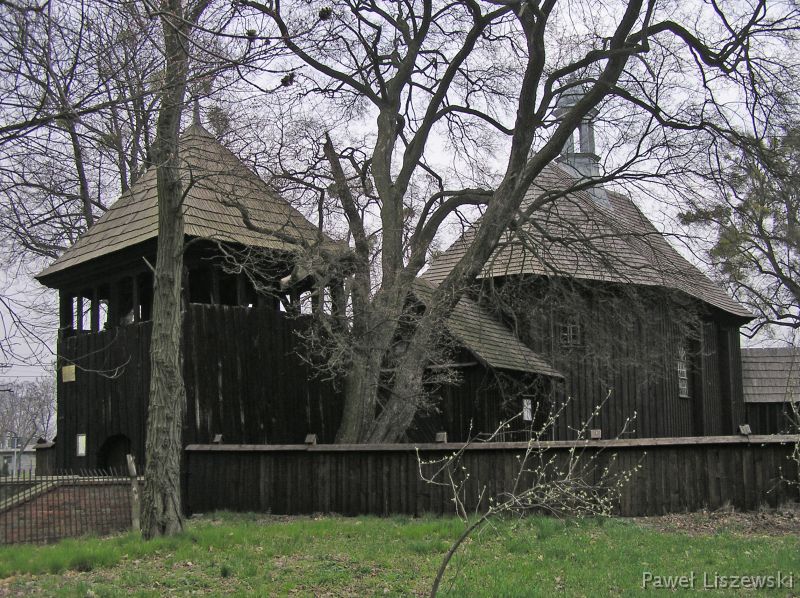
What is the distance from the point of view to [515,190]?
55.3 ft

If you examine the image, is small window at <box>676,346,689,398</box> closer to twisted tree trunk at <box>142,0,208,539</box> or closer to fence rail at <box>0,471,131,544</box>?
fence rail at <box>0,471,131,544</box>

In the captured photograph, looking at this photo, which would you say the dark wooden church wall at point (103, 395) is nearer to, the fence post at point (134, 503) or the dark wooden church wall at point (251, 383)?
the dark wooden church wall at point (251, 383)

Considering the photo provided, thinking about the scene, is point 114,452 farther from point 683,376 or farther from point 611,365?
point 683,376

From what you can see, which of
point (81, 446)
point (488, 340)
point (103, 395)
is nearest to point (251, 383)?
point (103, 395)

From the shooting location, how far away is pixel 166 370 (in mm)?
11547

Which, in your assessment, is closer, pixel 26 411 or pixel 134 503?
pixel 134 503

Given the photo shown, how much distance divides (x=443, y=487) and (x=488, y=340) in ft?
22.0

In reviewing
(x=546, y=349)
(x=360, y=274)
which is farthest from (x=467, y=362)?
(x=360, y=274)

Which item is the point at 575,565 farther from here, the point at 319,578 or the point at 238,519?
the point at 238,519

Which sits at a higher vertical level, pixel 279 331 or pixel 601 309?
pixel 601 309

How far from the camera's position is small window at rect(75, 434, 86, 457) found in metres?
17.7

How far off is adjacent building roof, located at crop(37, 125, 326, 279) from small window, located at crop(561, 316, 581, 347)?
6545mm

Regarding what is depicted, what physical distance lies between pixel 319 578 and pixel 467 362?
35.9ft

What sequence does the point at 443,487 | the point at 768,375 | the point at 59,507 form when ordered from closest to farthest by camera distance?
1. the point at 59,507
2. the point at 443,487
3. the point at 768,375
